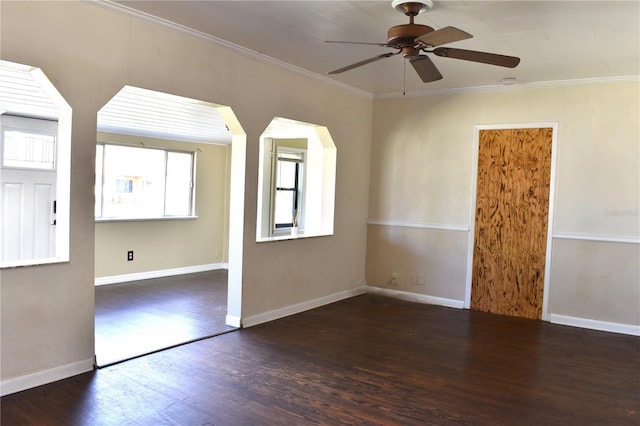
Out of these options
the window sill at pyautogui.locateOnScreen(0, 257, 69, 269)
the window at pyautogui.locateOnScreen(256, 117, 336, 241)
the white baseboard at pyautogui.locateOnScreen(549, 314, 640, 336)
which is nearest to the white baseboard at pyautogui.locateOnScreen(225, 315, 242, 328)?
the window at pyautogui.locateOnScreen(256, 117, 336, 241)

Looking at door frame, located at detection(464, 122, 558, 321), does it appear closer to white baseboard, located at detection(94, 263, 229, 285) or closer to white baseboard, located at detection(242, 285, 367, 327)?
white baseboard, located at detection(242, 285, 367, 327)

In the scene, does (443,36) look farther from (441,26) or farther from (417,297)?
(417,297)

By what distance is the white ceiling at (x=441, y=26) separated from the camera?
3.24 meters

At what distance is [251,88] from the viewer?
4.52m

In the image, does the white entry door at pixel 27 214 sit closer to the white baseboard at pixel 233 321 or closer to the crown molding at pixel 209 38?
the white baseboard at pixel 233 321

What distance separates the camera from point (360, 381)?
132 inches

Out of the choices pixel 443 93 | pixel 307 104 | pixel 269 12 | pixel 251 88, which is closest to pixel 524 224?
pixel 443 93

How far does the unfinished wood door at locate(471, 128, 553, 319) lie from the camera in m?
5.30

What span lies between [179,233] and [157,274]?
702 millimetres

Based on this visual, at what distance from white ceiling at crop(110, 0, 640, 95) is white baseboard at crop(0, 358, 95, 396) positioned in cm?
244

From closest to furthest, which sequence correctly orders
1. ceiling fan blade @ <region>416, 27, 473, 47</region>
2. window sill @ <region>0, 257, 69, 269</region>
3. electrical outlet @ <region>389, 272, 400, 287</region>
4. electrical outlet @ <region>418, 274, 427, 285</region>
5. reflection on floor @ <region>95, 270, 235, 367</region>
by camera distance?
ceiling fan blade @ <region>416, 27, 473, 47</region>, window sill @ <region>0, 257, 69, 269</region>, reflection on floor @ <region>95, 270, 235, 367</region>, electrical outlet @ <region>418, 274, 427, 285</region>, electrical outlet @ <region>389, 272, 400, 287</region>

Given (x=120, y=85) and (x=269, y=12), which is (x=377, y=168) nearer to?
(x=269, y=12)

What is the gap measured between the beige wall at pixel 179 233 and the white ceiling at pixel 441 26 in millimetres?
3323

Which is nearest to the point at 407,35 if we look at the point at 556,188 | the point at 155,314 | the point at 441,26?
the point at 441,26
